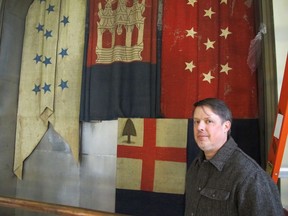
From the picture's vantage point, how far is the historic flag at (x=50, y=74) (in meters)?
Result: 2.88

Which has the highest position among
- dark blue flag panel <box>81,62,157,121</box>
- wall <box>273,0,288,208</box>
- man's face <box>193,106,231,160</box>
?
wall <box>273,0,288,208</box>

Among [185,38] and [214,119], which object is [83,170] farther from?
[214,119]

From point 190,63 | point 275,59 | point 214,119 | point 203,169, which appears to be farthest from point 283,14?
point 203,169

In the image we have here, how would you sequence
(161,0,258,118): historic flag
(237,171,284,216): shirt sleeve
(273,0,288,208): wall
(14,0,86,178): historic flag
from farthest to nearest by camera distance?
(14,0,86,178): historic flag
(161,0,258,118): historic flag
(273,0,288,208): wall
(237,171,284,216): shirt sleeve

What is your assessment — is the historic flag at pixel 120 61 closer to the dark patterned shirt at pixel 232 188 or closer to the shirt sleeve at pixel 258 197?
the dark patterned shirt at pixel 232 188

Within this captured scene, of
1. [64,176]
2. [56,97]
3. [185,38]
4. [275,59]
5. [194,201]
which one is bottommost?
[64,176]

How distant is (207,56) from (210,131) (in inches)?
54.4

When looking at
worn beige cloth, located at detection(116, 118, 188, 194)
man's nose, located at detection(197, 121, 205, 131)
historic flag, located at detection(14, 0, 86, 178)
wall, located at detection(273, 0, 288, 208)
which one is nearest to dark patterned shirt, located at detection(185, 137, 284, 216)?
man's nose, located at detection(197, 121, 205, 131)

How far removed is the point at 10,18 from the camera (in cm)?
312

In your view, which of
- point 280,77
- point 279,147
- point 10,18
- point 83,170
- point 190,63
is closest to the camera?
point 279,147

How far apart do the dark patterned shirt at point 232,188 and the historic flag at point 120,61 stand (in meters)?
1.39

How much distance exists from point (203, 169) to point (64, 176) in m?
2.22

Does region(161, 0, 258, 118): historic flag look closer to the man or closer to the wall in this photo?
the wall

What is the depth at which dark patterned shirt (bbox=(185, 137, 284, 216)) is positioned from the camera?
954 millimetres
